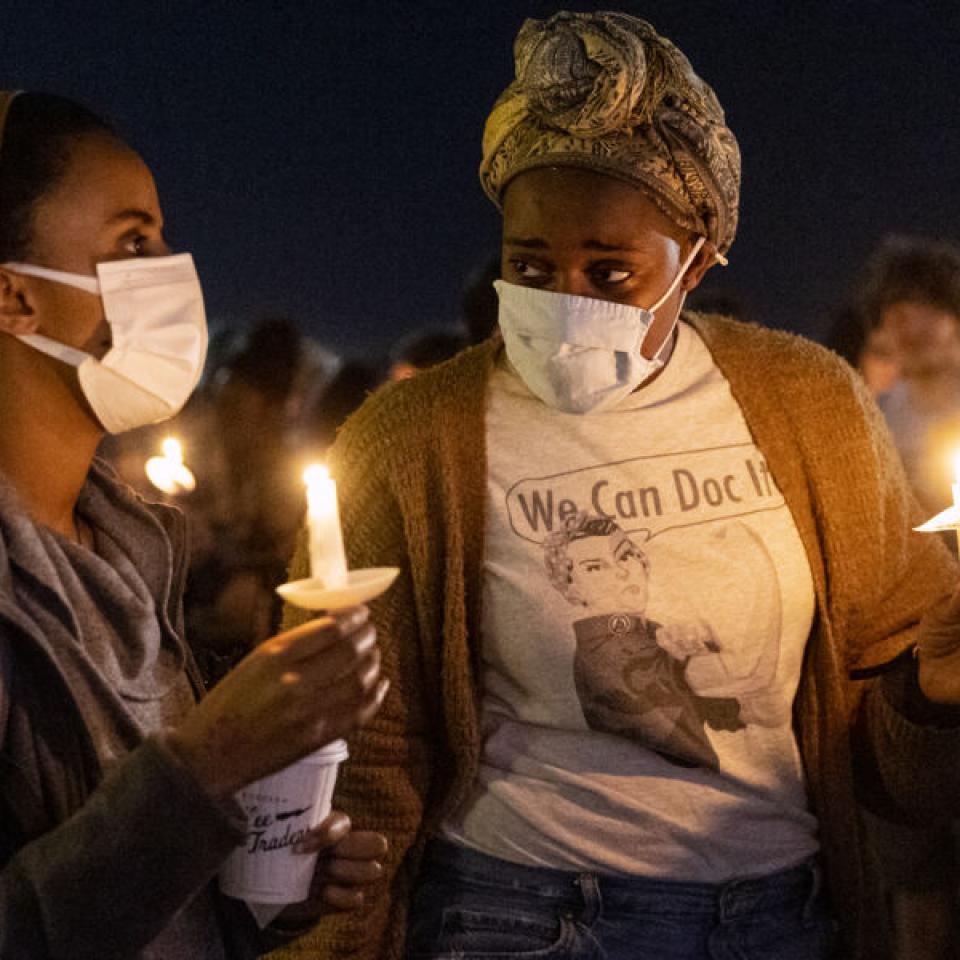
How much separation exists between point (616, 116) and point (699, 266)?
447 millimetres

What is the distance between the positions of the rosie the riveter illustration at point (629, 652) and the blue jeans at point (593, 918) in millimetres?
273

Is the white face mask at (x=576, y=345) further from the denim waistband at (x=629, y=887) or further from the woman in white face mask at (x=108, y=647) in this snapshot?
the denim waistband at (x=629, y=887)

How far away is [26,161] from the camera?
1.61 meters

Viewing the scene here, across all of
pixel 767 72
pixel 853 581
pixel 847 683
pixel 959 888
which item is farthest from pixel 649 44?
pixel 767 72

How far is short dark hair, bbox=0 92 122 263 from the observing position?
63.3 inches

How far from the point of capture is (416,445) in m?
2.29

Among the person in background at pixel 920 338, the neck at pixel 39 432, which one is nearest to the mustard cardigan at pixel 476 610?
the neck at pixel 39 432

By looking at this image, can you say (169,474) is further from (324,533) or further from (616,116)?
(324,533)

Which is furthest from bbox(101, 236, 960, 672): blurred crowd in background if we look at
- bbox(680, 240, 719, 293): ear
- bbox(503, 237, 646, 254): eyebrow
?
bbox(503, 237, 646, 254): eyebrow

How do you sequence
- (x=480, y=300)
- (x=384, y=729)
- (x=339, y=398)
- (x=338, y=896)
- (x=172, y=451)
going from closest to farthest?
(x=338, y=896), (x=384, y=729), (x=172, y=451), (x=480, y=300), (x=339, y=398)

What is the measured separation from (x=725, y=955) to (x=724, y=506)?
896 mm

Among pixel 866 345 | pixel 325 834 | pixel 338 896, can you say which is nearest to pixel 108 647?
pixel 325 834

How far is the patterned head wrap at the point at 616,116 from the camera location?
2.20 m

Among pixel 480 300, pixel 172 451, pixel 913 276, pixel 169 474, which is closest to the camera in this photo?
pixel 169 474
